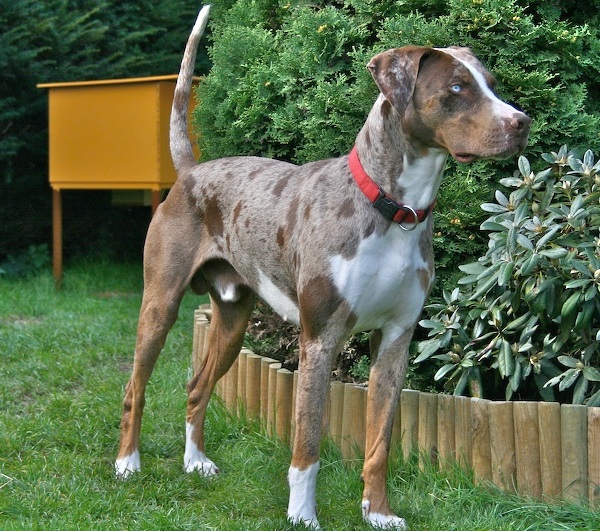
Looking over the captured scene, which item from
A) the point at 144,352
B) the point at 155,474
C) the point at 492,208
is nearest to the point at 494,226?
the point at 492,208

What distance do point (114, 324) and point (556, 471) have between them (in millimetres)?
4210

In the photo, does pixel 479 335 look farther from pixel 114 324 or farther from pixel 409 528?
pixel 114 324

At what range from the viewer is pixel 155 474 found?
436 cm

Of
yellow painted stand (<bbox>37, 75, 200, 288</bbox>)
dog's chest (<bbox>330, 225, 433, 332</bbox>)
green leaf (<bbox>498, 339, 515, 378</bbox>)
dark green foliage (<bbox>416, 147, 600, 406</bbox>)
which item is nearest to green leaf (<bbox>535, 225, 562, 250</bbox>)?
dark green foliage (<bbox>416, 147, 600, 406</bbox>)

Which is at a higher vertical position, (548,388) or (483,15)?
(483,15)

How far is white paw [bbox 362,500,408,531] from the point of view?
3.70m

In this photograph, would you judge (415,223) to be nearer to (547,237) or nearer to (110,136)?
(547,237)

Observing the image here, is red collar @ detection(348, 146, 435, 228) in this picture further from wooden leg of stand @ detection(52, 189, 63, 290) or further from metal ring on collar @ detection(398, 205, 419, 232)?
wooden leg of stand @ detection(52, 189, 63, 290)

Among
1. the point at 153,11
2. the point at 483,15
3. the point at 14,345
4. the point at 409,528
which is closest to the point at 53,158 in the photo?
the point at 153,11

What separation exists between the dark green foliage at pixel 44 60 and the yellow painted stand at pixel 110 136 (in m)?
0.64

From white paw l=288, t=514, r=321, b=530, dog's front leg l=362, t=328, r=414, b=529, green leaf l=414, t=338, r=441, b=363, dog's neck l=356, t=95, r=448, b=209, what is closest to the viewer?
dog's neck l=356, t=95, r=448, b=209

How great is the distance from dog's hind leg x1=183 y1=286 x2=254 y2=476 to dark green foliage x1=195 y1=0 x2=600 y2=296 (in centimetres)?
82

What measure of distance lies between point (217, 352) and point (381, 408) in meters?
1.05

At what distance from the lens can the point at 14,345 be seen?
643cm
